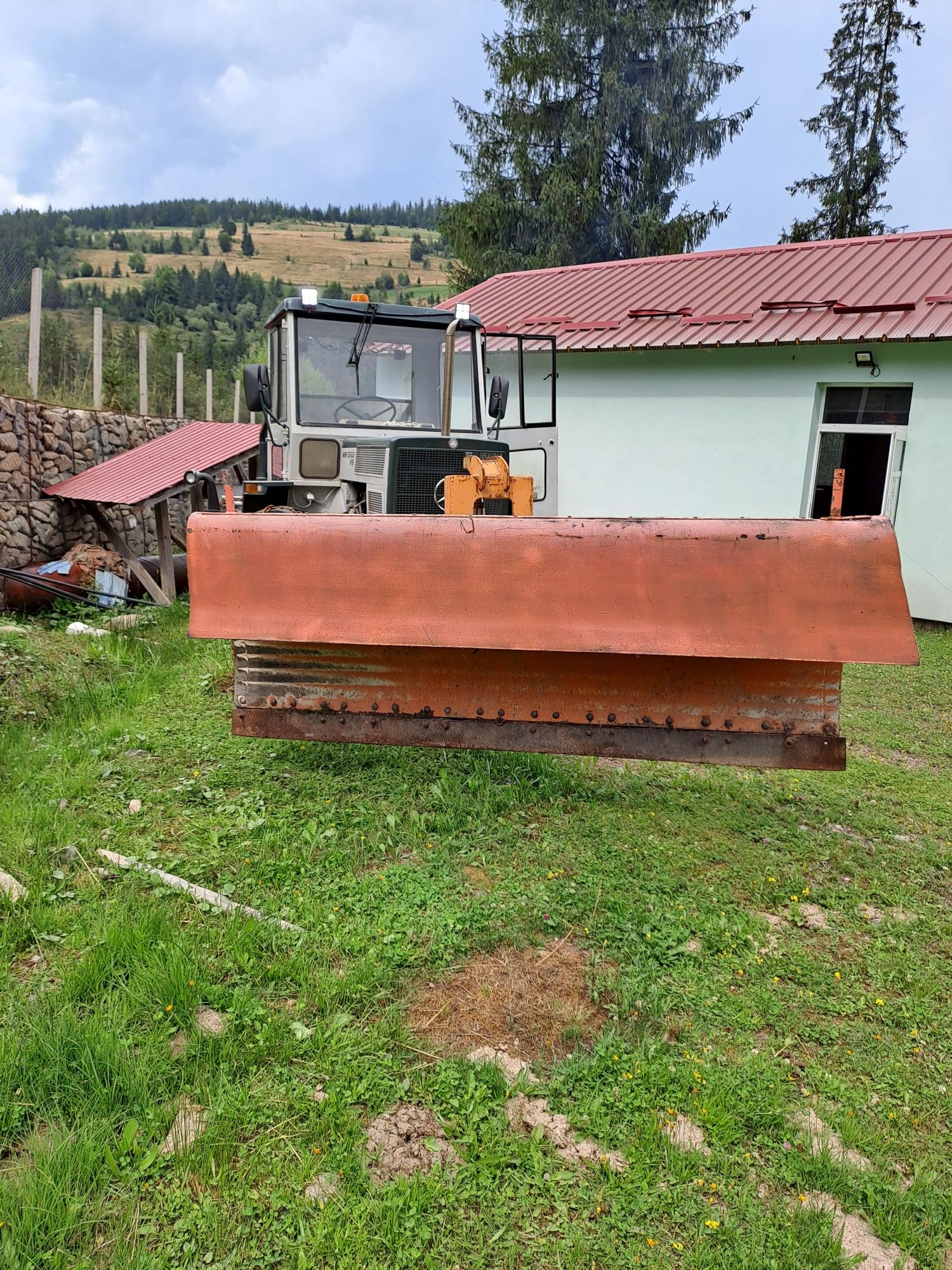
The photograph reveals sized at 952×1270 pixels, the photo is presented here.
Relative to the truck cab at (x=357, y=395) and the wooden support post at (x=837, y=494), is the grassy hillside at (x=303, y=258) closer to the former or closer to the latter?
the truck cab at (x=357, y=395)

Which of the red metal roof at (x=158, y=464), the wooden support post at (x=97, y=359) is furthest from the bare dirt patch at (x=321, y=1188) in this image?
the wooden support post at (x=97, y=359)

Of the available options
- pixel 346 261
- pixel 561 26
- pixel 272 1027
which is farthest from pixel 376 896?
pixel 346 261

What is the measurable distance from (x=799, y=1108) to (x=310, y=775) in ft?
8.40

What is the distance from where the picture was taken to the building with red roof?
8828mm

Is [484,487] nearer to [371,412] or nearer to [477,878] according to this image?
[371,412]

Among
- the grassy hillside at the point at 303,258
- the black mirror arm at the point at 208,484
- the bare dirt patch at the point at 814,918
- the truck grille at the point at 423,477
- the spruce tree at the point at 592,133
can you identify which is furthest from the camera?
the grassy hillside at the point at 303,258

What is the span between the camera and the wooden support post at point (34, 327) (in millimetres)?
10398

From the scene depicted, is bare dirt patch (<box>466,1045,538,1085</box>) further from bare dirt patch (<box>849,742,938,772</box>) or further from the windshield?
the windshield

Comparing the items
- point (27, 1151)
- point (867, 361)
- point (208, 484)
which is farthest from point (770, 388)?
point (27, 1151)

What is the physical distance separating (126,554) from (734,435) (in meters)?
7.26

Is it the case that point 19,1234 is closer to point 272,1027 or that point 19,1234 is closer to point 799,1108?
point 272,1027

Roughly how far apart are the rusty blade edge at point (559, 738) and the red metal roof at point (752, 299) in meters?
5.71

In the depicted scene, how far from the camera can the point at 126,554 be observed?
9.91m

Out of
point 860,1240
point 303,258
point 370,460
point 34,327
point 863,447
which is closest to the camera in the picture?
point 860,1240
